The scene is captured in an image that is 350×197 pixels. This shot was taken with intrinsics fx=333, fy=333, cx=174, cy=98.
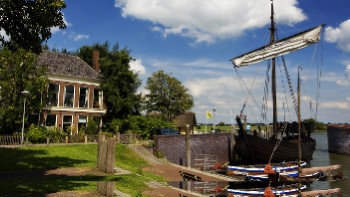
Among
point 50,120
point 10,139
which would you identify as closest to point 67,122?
point 50,120

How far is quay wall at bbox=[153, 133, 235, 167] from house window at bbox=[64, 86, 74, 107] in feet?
42.5

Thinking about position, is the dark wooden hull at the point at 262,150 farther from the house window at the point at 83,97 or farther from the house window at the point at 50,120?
the house window at the point at 50,120

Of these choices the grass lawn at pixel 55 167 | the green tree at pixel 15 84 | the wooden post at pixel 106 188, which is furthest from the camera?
the green tree at pixel 15 84

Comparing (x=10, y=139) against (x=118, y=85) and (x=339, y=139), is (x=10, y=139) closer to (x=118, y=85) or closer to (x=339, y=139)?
(x=118, y=85)

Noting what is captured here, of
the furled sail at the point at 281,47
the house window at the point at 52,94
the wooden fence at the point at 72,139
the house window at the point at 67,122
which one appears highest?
the furled sail at the point at 281,47

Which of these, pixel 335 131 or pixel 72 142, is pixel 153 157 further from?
pixel 335 131

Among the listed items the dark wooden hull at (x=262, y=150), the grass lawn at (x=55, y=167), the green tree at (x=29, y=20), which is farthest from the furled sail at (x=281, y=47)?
the green tree at (x=29, y=20)

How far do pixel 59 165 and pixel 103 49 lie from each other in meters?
50.3

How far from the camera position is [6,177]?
56.5ft

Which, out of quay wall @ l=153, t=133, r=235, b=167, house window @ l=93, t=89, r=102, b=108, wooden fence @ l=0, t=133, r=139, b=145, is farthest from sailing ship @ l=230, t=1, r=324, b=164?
house window @ l=93, t=89, r=102, b=108

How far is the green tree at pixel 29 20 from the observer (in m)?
12.4

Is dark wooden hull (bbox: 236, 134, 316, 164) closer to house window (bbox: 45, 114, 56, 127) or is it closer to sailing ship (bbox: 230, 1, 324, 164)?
sailing ship (bbox: 230, 1, 324, 164)

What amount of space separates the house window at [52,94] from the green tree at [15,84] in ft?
10.8

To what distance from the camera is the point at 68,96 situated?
39656 millimetres
